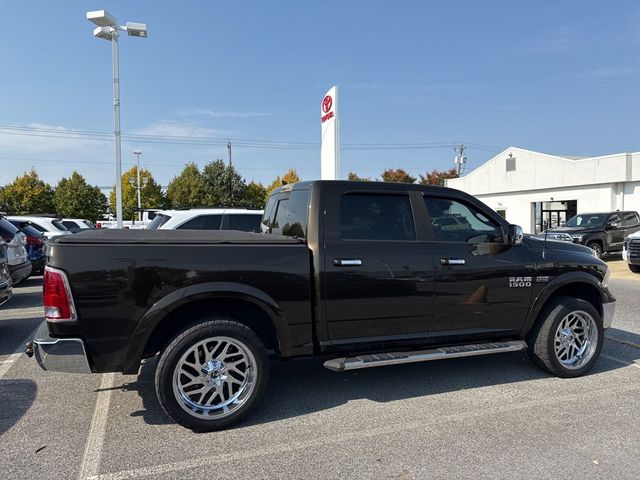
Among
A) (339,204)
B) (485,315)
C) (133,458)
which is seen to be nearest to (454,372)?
(485,315)

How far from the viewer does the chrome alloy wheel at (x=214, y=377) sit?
3.72m

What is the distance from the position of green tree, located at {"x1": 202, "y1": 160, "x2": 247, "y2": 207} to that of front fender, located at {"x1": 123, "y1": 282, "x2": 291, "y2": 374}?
4444 centimetres

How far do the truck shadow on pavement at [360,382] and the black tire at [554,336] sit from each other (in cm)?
18

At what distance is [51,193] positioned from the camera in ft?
155

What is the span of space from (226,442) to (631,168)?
30086 mm

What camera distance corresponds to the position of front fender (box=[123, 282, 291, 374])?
358cm

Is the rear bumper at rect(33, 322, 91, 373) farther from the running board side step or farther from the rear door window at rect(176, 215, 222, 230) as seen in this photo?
the rear door window at rect(176, 215, 222, 230)

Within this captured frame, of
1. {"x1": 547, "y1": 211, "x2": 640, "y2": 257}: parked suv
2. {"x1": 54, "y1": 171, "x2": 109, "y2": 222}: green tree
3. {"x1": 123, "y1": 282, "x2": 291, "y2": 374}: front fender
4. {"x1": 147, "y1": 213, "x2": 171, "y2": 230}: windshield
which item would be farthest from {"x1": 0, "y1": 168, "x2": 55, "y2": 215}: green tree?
{"x1": 123, "y1": 282, "x2": 291, "y2": 374}: front fender

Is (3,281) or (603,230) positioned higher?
(603,230)

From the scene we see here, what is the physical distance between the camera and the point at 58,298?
11.3 ft

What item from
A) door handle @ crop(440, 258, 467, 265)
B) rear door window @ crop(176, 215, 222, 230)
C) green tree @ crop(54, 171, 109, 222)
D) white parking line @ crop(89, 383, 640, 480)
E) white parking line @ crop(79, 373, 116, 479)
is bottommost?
white parking line @ crop(89, 383, 640, 480)

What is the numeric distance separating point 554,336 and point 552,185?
30.6m

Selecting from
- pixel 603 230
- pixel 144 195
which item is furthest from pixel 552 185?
pixel 144 195

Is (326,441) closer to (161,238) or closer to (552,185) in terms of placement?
(161,238)
